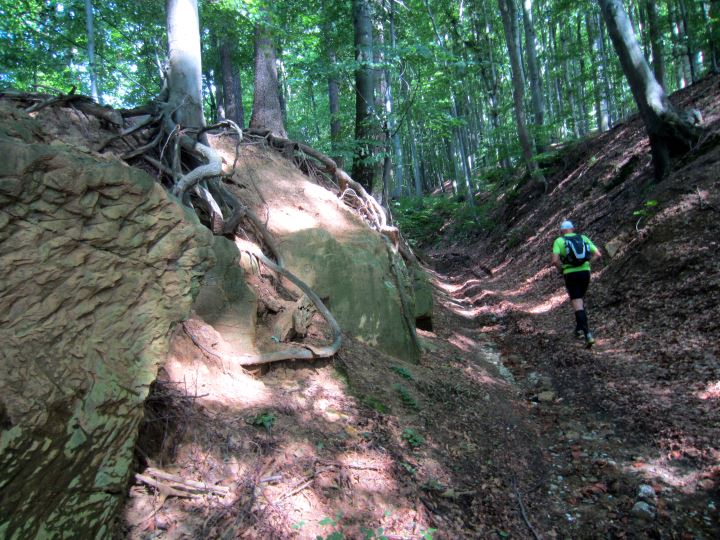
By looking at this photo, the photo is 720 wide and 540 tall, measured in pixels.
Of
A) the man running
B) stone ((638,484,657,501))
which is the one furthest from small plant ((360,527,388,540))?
the man running

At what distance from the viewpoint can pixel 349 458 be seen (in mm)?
3494

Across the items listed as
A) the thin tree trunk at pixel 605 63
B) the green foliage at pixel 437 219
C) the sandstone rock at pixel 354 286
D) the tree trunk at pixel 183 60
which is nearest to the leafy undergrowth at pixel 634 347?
the sandstone rock at pixel 354 286

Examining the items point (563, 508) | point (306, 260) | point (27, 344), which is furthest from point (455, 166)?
point (27, 344)

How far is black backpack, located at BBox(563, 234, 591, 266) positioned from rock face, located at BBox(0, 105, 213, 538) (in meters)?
6.42

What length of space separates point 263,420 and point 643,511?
3.14m

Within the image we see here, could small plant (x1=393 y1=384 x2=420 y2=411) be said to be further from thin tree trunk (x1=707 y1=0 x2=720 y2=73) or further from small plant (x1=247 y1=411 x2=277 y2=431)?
thin tree trunk (x1=707 y1=0 x2=720 y2=73)

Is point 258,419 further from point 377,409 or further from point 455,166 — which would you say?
point 455,166

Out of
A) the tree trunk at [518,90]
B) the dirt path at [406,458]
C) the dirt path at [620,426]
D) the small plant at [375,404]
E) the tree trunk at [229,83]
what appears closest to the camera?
the dirt path at [406,458]

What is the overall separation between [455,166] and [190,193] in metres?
27.8

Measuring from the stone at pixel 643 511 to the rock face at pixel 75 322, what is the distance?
3780 mm

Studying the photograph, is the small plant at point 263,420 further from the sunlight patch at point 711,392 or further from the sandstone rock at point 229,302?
the sunlight patch at point 711,392

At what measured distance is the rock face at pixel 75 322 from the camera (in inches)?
74.4

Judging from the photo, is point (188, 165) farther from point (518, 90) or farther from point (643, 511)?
point (518, 90)

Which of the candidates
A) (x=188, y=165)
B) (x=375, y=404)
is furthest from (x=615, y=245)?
(x=188, y=165)
